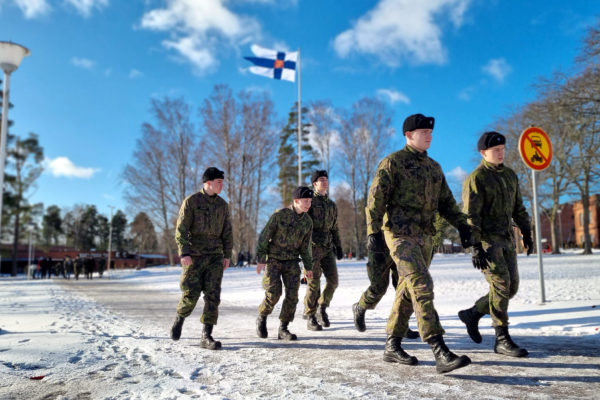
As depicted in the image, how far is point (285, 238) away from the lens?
5.53 metres

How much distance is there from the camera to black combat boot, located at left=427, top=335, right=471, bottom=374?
332cm

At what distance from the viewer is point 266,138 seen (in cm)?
3039

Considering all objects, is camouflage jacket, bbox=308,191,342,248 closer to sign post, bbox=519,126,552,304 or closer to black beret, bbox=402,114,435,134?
black beret, bbox=402,114,435,134

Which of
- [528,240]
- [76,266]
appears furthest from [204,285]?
[76,266]

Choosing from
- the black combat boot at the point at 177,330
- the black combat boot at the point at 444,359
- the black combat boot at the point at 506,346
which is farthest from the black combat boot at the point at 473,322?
the black combat boot at the point at 177,330

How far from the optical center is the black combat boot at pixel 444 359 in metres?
3.32

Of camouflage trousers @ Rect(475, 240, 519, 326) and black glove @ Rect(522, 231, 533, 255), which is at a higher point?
black glove @ Rect(522, 231, 533, 255)

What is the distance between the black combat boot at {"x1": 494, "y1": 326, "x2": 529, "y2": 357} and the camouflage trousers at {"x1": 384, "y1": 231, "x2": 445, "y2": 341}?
3.34ft

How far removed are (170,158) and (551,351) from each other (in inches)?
1238

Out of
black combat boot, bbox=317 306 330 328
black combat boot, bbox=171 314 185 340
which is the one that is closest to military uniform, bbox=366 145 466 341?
black combat boot, bbox=317 306 330 328

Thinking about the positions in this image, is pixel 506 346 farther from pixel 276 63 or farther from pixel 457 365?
pixel 276 63

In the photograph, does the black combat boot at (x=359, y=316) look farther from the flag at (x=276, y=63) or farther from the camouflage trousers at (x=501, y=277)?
the flag at (x=276, y=63)

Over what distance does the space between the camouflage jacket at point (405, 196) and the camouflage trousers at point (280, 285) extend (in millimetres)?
1801

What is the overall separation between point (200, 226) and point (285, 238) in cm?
113
